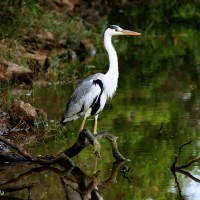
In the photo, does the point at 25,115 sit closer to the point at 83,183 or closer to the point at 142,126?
the point at 142,126

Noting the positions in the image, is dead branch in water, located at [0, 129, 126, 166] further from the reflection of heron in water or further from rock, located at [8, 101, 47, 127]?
rock, located at [8, 101, 47, 127]

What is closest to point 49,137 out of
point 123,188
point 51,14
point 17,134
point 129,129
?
point 17,134

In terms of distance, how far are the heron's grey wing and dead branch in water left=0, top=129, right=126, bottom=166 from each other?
1.19 metres

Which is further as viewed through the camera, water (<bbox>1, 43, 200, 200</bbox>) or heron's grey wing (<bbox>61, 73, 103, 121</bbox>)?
heron's grey wing (<bbox>61, 73, 103, 121</bbox>)

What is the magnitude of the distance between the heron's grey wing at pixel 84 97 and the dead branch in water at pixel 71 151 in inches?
46.9

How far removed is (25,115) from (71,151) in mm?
2763

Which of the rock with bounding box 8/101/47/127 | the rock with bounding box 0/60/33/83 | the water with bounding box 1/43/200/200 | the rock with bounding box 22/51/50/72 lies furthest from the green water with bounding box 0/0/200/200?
the rock with bounding box 22/51/50/72

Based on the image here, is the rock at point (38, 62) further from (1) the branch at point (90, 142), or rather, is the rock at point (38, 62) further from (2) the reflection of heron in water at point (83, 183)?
(2) the reflection of heron in water at point (83, 183)

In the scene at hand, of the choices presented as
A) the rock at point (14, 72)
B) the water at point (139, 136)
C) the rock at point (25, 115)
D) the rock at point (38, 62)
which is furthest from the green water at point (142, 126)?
the rock at point (38, 62)

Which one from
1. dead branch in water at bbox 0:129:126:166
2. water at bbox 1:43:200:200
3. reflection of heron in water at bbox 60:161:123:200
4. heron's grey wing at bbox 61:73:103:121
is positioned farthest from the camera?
heron's grey wing at bbox 61:73:103:121

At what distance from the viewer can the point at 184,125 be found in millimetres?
12797

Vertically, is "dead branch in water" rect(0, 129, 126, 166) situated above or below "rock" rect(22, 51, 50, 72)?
above

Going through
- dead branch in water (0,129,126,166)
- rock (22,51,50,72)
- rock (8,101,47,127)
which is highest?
dead branch in water (0,129,126,166)

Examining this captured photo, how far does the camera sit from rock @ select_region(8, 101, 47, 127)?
12859 mm
